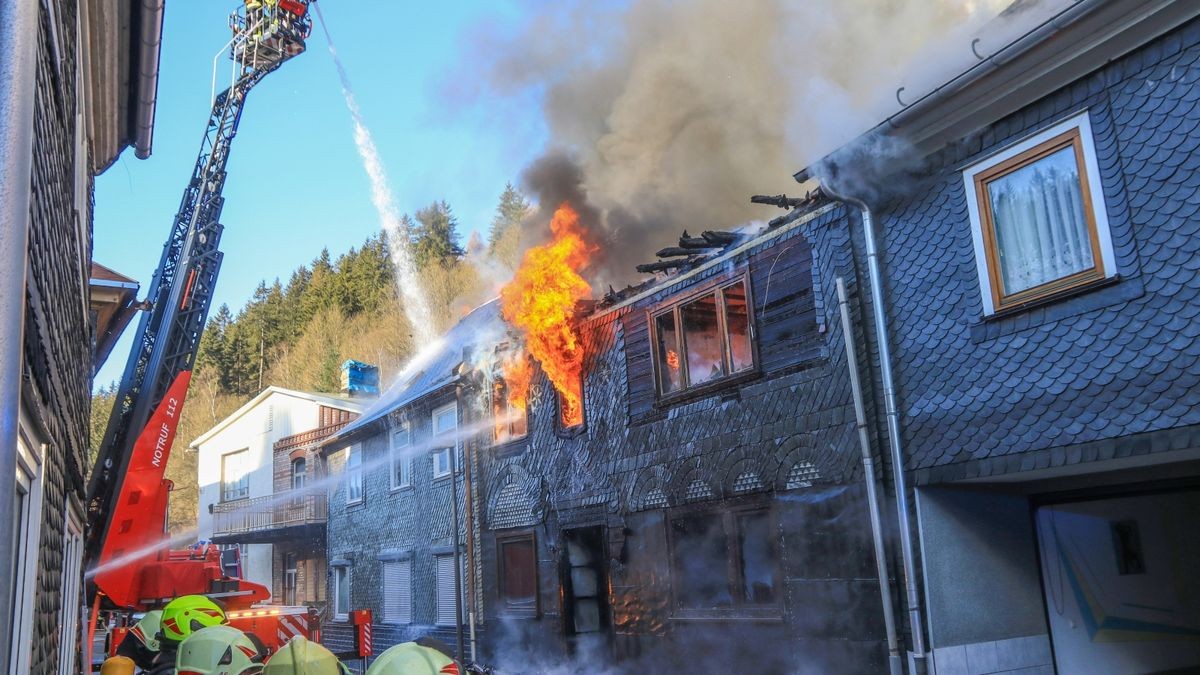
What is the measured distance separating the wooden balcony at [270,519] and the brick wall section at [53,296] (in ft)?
67.4

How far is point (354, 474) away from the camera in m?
22.4

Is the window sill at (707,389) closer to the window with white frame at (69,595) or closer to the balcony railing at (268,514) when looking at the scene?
the window with white frame at (69,595)

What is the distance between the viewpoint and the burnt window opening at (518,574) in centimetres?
1438

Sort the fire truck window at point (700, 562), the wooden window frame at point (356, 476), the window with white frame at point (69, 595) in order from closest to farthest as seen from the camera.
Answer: the window with white frame at point (69, 595) → the fire truck window at point (700, 562) → the wooden window frame at point (356, 476)

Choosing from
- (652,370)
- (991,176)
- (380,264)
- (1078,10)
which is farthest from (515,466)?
(380,264)

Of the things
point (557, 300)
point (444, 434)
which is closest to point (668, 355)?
point (557, 300)

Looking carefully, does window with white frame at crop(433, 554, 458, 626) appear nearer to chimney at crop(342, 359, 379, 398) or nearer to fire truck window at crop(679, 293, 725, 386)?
fire truck window at crop(679, 293, 725, 386)

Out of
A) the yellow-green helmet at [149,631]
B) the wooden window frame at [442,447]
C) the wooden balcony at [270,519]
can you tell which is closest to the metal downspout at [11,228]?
the yellow-green helmet at [149,631]

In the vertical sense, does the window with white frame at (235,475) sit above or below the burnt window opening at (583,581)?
above

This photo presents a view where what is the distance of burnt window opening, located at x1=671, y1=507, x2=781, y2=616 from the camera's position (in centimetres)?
1030

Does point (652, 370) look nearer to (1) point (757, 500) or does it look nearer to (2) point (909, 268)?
(1) point (757, 500)

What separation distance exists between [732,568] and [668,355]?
2916 mm

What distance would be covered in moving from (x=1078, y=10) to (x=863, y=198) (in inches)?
106

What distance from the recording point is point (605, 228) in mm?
13695
